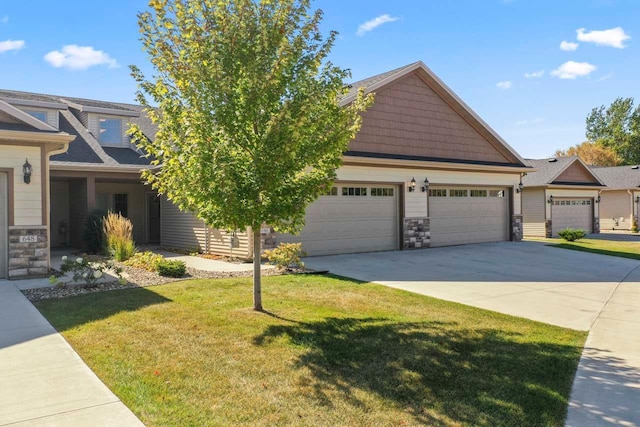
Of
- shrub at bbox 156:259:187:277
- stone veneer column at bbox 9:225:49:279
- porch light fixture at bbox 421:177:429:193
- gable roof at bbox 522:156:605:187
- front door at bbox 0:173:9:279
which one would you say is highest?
gable roof at bbox 522:156:605:187

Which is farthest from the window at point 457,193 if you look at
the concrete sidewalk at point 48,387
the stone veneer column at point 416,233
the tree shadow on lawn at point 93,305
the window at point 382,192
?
the concrete sidewalk at point 48,387

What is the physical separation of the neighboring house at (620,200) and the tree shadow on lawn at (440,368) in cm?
2975

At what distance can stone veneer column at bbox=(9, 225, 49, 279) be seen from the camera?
32.0 ft

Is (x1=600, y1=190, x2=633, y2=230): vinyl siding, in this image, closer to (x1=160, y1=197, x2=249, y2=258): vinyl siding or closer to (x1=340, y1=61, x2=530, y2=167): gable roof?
(x1=340, y1=61, x2=530, y2=167): gable roof

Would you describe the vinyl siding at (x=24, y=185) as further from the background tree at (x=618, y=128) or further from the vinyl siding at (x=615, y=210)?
the background tree at (x=618, y=128)

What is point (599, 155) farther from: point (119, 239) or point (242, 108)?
point (242, 108)

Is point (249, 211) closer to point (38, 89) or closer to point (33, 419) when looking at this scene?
point (33, 419)

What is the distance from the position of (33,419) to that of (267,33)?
5089 mm

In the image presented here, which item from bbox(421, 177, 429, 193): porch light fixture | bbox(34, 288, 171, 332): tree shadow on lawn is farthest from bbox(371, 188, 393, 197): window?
bbox(34, 288, 171, 332): tree shadow on lawn

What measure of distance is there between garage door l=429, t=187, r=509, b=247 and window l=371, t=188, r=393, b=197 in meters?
2.03

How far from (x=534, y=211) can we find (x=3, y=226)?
2406cm

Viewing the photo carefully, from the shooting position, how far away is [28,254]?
9914mm

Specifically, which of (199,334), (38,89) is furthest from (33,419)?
(38,89)

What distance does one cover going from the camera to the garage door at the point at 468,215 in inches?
675
